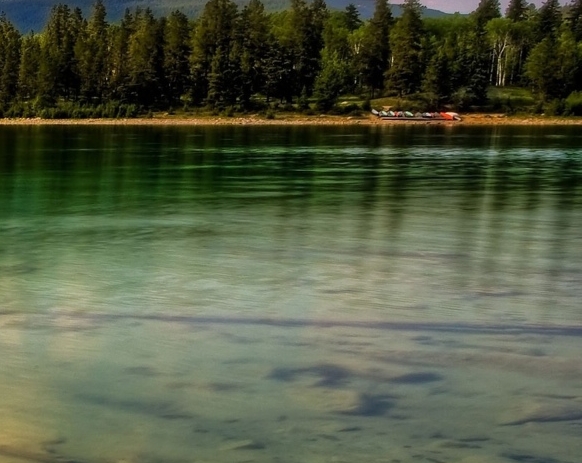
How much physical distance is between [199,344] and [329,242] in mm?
8591

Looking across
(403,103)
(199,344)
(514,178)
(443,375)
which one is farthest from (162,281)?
(403,103)

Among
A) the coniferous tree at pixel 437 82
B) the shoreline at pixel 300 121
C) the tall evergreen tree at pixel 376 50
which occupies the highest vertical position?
the tall evergreen tree at pixel 376 50

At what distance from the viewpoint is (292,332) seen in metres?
12.6

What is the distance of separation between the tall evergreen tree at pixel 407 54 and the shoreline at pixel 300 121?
15691 mm

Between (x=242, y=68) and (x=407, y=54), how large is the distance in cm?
2757

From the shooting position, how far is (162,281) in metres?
16.0

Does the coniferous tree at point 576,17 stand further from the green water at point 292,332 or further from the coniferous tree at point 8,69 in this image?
the green water at point 292,332

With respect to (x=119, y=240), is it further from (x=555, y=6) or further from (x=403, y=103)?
(x=555, y=6)

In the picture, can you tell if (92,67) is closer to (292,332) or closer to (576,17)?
(576,17)

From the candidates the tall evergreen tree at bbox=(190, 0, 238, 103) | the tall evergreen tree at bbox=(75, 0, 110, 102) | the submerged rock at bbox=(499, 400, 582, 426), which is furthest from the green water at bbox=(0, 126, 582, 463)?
the tall evergreen tree at bbox=(75, 0, 110, 102)

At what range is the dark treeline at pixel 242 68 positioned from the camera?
137 m

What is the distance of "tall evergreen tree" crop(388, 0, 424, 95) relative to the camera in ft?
471

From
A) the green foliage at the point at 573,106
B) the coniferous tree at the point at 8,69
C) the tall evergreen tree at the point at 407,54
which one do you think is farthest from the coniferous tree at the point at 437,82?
the coniferous tree at the point at 8,69

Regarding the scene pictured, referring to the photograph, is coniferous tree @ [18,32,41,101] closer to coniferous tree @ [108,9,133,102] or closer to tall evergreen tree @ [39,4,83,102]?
tall evergreen tree @ [39,4,83,102]
